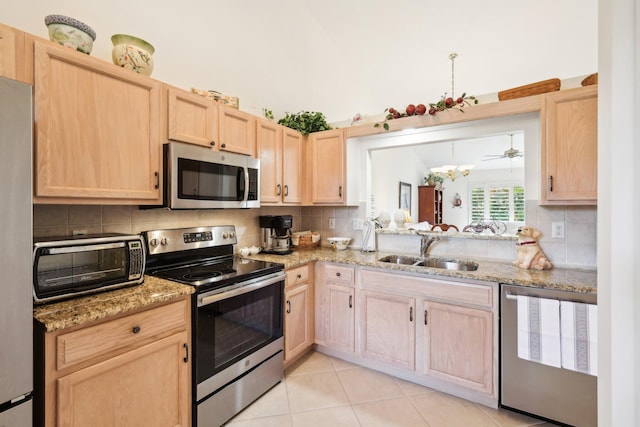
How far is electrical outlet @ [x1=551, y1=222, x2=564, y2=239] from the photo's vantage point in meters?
2.14

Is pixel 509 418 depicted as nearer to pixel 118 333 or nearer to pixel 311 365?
pixel 311 365

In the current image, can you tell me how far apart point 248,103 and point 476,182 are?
5508 mm

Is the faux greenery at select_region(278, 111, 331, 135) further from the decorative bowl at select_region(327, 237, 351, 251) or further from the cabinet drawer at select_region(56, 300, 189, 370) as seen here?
the cabinet drawer at select_region(56, 300, 189, 370)

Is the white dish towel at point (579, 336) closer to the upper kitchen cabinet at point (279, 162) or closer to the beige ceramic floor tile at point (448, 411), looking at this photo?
the beige ceramic floor tile at point (448, 411)

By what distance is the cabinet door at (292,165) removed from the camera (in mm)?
2742

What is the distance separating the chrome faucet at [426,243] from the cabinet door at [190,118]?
197 centimetres

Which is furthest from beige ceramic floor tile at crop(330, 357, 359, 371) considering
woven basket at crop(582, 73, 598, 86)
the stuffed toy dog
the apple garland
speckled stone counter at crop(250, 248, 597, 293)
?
woven basket at crop(582, 73, 598, 86)

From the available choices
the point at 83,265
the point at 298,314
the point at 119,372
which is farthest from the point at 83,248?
the point at 298,314

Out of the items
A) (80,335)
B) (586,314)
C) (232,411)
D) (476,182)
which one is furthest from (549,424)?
(476,182)

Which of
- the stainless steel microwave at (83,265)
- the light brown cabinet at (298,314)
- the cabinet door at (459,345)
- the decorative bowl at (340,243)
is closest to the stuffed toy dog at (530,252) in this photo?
the cabinet door at (459,345)

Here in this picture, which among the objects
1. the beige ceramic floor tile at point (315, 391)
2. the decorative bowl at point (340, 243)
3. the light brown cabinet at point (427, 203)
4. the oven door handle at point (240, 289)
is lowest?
the beige ceramic floor tile at point (315, 391)

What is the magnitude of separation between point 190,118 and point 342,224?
71.3 inches

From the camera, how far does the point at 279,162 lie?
2678 millimetres

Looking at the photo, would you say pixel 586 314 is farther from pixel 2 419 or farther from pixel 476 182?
pixel 476 182
